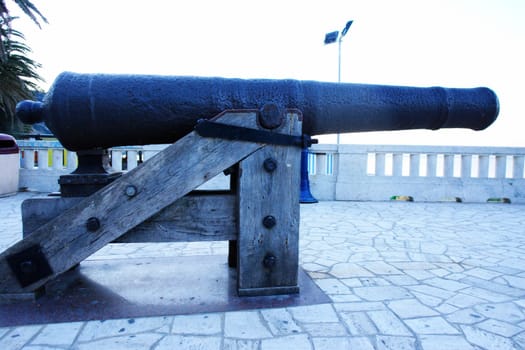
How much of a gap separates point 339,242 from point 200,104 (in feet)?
8.05

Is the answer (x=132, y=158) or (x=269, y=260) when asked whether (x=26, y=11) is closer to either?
(x=132, y=158)

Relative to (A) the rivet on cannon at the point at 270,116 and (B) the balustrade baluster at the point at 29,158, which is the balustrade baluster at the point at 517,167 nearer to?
(A) the rivet on cannon at the point at 270,116

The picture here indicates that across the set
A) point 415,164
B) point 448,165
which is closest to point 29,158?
point 415,164

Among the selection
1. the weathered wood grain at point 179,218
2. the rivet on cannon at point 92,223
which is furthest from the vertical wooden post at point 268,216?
the rivet on cannon at point 92,223

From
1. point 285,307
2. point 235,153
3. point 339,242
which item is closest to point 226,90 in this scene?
point 235,153

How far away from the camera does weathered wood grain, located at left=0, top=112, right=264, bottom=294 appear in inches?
76.0

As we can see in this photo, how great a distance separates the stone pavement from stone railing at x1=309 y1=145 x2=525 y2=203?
10.1 ft

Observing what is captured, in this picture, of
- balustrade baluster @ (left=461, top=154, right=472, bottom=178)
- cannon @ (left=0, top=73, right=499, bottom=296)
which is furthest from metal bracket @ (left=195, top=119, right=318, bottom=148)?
balustrade baluster @ (left=461, top=154, right=472, bottom=178)

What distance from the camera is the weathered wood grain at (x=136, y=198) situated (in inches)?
76.0

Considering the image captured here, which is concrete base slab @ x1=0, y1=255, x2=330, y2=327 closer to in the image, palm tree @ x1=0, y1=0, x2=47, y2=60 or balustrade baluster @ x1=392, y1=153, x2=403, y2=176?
balustrade baluster @ x1=392, y1=153, x2=403, y2=176

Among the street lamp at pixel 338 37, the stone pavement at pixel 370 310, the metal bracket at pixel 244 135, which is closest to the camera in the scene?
the stone pavement at pixel 370 310

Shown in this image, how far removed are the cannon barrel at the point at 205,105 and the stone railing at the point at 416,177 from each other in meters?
4.87

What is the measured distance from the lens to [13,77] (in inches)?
530

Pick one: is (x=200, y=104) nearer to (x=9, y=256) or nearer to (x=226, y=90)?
(x=226, y=90)
